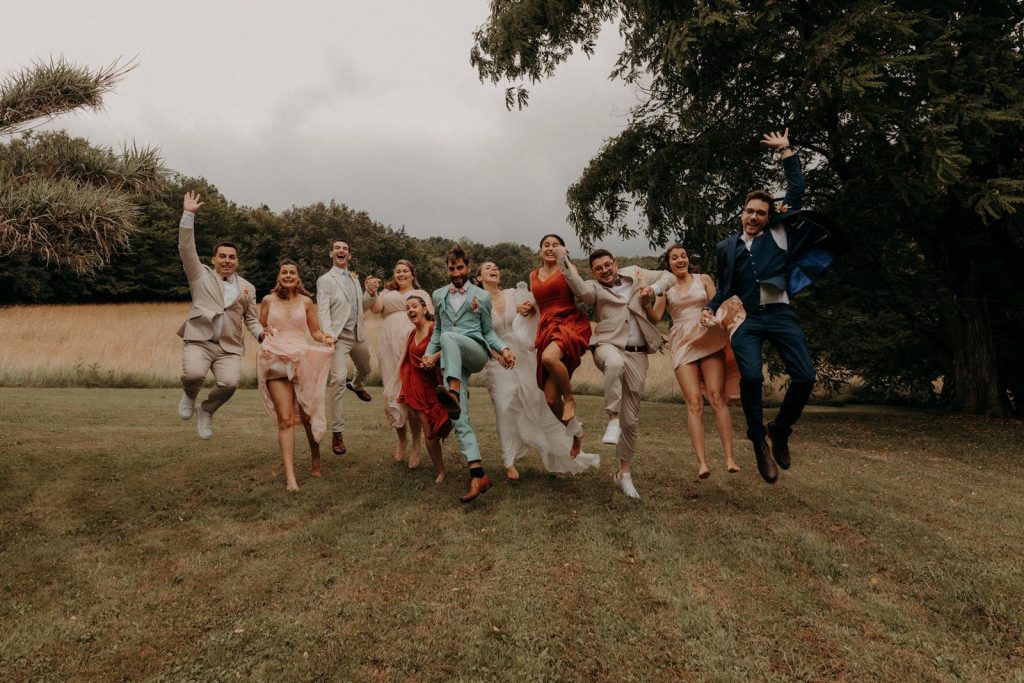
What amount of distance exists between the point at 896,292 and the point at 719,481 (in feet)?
29.7

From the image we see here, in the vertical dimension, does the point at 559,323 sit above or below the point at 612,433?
above

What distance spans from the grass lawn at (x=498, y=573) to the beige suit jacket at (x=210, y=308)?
160cm

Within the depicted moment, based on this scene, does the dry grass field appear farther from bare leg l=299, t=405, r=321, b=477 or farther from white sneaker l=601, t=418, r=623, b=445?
white sneaker l=601, t=418, r=623, b=445

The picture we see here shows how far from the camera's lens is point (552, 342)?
20.6 feet

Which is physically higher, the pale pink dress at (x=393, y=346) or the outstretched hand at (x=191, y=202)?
the outstretched hand at (x=191, y=202)

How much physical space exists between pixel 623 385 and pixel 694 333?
902 mm

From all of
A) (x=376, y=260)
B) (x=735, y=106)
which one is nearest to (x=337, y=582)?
(x=735, y=106)

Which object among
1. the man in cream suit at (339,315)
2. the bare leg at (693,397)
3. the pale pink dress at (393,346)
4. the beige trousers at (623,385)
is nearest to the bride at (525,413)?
the beige trousers at (623,385)

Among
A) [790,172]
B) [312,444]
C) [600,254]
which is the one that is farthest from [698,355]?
[312,444]

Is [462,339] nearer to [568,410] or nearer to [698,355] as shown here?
[568,410]

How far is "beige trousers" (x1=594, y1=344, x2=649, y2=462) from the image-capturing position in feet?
20.3

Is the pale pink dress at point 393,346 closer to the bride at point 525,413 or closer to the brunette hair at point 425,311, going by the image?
the brunette hair at point 425,311

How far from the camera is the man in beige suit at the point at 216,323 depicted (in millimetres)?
6910

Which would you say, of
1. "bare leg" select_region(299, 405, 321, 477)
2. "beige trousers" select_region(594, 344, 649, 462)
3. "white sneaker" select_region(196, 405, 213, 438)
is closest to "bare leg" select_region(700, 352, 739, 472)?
"beige trousers" select_region(594, 344, 649, 462)
